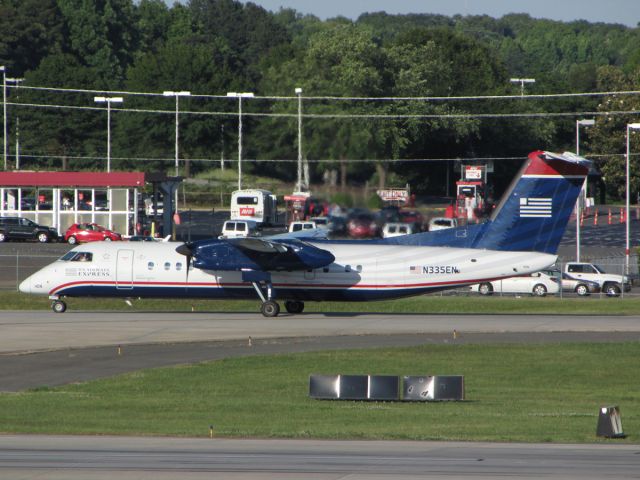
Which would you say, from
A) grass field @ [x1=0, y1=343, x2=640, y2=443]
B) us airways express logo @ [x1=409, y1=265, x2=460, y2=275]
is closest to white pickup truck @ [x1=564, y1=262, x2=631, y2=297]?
us airways express logo @ [x1=409, y1=265, x2=460, y2=275]

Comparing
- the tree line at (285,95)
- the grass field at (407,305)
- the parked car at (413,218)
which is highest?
the tree line at (285,95)

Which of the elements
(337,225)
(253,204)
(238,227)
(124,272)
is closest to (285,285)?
(337,225)

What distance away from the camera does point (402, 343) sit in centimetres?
3534

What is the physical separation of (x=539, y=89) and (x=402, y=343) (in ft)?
307

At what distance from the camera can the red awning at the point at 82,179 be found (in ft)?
245

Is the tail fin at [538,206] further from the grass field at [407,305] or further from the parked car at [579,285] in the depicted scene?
the parked car at [579,285]

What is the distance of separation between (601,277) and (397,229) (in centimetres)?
1865

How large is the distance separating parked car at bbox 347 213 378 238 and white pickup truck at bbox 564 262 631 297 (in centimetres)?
1861

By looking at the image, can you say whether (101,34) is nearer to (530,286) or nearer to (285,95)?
(530,286)

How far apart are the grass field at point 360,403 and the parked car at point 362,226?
7.29 m

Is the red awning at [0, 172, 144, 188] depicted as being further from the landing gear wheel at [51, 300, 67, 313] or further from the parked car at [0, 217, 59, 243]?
the landing gear wheel at [51, 300, 67, 313]

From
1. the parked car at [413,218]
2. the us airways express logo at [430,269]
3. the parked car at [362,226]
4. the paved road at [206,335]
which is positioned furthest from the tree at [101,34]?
the us airways express logo at [430,269]

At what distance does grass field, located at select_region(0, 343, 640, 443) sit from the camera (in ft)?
71.8

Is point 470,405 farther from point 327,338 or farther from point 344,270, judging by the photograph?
point 344,270
